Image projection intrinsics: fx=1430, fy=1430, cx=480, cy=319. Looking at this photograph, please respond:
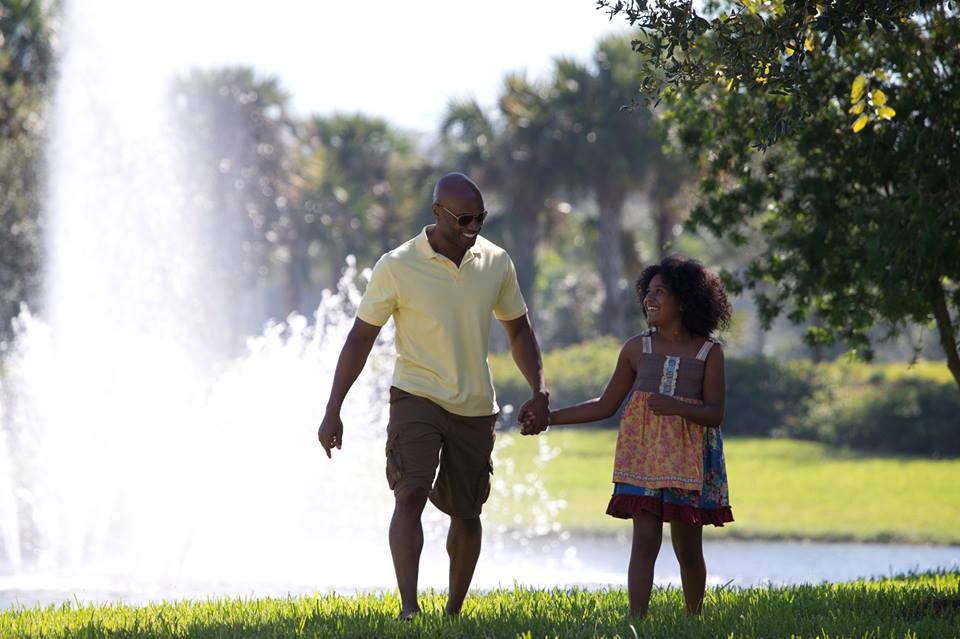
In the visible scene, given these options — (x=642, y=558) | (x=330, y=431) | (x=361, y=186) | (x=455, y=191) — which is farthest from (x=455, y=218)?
(x=361, y=186)

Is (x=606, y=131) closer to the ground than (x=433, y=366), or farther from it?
farther from it

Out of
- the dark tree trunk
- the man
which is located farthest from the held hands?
the dark tree trunk

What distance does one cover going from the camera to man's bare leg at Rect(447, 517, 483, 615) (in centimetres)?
578

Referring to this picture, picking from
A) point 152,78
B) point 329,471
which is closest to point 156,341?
point 152,78

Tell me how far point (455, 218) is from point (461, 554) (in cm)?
136

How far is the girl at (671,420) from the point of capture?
→ 5.47m

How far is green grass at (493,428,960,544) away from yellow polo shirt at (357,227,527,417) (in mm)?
9622

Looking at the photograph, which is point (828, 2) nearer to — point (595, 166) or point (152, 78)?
point (595, 166)

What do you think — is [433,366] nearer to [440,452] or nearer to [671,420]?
[440,452]

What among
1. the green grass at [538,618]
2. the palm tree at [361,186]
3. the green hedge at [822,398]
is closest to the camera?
the green grass at [538,618]

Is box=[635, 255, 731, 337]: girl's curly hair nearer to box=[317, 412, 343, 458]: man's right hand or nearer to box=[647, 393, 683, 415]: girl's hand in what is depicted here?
box=[647, 393, 683, 415]: girl's hand

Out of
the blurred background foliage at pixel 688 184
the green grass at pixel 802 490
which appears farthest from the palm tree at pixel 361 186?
the green grass at pixel 802 490

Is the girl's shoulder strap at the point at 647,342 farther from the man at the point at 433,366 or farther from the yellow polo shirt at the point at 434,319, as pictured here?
the yellow polo shirt at the point at 434,319

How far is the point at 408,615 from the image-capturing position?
5453mm
